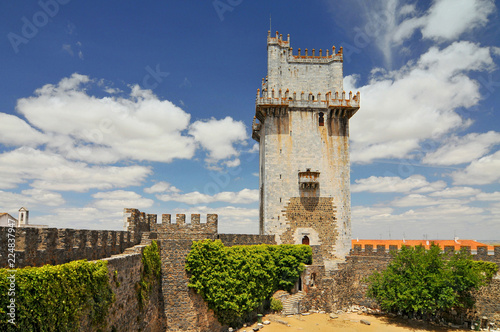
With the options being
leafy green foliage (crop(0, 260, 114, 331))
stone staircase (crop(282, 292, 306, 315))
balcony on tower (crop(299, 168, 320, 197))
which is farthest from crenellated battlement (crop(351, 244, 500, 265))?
leafy green foliage (crop(0, 260, 114, 331))

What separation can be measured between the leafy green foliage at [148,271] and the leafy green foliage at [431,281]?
1452 centimetres

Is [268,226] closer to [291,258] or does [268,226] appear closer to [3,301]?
[291,258]

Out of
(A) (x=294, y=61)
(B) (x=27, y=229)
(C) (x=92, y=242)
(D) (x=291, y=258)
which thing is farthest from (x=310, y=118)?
(B) (x=27, y=229)

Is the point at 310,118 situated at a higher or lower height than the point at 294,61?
lower

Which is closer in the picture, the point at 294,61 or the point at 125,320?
the point at 125,320

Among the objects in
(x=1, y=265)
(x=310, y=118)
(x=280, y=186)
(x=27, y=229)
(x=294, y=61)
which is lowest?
(x=1, y=265)

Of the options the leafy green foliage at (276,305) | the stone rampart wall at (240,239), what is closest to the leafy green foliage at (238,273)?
the leafy green foliage at (276,305)

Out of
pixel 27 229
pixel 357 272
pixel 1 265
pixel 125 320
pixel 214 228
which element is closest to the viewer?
pixel 1 265

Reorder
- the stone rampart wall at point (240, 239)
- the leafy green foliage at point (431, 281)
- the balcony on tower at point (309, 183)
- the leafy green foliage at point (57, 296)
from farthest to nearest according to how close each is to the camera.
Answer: the balcony on tower at point (309, 183) → the stone rampart wall at point (240, 239) → the leafy green foliage at point (431, 281) → the leafy green foliage at point (57, 296)

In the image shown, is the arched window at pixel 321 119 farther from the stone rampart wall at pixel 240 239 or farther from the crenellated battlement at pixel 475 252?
the stone rampart wall at pixel 240 239

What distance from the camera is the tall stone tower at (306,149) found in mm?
26812

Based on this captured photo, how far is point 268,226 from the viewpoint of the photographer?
26.7 m

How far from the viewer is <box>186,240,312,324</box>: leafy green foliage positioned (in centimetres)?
1598

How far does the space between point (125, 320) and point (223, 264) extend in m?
5.91
